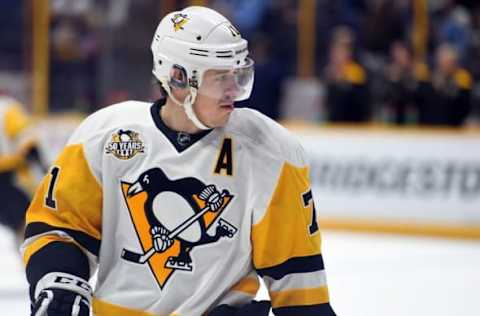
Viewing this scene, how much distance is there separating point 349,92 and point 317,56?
0.58 meters

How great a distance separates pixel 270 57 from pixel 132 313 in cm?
615

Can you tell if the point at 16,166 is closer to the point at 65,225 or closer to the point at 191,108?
the point at 65,225

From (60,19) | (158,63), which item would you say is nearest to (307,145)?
(60,19)

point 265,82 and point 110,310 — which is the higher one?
point 110,310

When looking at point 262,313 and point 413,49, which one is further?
point 413,49

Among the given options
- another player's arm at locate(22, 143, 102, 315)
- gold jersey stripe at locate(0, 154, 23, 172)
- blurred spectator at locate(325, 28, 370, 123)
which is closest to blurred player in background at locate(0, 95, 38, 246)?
gold jersey stripe at locate(0, 154, 23, 172)

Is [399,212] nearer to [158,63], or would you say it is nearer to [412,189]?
[412,189]

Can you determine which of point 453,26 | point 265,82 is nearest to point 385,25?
point 453,26

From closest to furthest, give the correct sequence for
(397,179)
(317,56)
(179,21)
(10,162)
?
1. (179,21)
2. (10,162)
3. (397,179)
4. (317,56)

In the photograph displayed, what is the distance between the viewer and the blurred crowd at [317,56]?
7.89 m

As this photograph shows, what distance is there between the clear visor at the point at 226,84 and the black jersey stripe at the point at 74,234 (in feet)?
1.44

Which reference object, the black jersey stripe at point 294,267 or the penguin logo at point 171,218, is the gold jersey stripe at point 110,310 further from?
the black jersey stripe at point 294,267

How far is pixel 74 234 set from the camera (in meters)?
2.59

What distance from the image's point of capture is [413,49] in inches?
322
